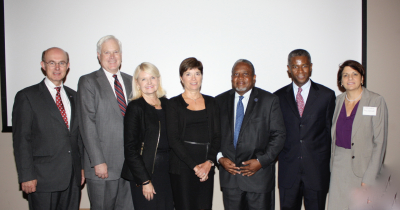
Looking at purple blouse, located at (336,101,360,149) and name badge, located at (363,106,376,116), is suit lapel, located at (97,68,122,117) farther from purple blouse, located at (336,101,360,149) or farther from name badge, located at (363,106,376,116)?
name badge, located at (363,106,376,116)

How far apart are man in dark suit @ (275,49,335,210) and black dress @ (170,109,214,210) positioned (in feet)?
2.99

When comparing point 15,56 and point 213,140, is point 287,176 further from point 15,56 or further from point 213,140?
point 15,56

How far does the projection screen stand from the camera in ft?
11.1

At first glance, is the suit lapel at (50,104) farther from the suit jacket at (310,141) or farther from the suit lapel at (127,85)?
the suit jacket at (310,141)

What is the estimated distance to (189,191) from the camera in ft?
7.17

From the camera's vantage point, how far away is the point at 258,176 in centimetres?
232

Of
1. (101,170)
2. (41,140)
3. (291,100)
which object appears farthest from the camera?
(291,100)

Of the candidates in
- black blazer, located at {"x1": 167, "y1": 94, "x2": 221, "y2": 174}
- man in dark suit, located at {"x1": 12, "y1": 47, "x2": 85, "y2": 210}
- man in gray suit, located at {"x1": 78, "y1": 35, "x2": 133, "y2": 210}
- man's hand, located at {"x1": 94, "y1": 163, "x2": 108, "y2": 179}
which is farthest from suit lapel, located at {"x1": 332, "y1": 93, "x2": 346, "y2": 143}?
man in dark suit, located at {"x1": 12, "y1": 47, "x2": 85, "y2": 210}

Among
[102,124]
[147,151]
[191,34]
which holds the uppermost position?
[191,34]

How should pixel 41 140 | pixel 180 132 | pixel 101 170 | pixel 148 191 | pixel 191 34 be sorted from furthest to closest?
1. pixel 191 34
2. pixel 41 140
3. pixel 101 170
4. pixel 180 132
5. pixel 148 191

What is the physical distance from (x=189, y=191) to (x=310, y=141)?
1357 millimetres

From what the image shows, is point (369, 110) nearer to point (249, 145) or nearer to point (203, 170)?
point (249, 145)

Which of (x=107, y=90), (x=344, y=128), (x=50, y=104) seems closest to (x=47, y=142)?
(x=50, y=104)

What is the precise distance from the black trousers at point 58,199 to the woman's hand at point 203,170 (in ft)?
4.70
